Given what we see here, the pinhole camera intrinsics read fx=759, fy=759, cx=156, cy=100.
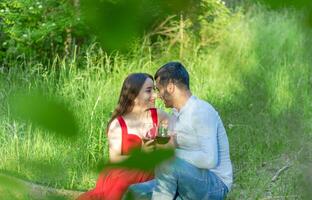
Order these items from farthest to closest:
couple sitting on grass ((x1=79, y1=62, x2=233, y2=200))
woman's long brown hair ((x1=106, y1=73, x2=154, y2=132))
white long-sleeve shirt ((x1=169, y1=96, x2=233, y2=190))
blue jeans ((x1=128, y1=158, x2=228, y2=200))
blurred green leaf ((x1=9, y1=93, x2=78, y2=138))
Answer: blue jeans ((x1=128, y1=158, x2=228, y2=200))
white long-sleeve shirt ((x1=169, y1=96, x2=233, y2=190))
couple sitting on grass ((x1=79, y1=62, x2=233, y2=200))
woman's long brown hair ((x1=106, y1=73, x2=154, y2=132))
blurred green leaf ((x1=9, y1=93, x2=78, y2=138))

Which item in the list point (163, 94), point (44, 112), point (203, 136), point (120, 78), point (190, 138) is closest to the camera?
point (44, 112)

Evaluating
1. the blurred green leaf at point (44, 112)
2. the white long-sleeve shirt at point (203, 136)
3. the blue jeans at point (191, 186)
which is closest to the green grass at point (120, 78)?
the blurred green leaf at point (44, 112)

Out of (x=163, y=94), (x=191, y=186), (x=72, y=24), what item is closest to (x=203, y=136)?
(x=191, y=186)

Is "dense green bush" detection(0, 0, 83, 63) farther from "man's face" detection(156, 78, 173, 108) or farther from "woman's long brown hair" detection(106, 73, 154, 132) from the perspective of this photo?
"man's face" detection(156, 78, 173, 108)

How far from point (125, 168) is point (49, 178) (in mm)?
79

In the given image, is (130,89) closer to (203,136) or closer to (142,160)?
(203,136)

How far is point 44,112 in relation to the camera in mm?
673

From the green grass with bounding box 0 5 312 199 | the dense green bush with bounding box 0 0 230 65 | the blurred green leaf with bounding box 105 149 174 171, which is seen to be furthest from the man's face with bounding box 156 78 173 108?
the blurred green leaf with bounding box 105 149 174 171

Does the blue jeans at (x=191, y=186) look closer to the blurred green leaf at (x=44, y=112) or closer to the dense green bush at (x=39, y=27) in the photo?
the dense green bush at (x=39, y=27)

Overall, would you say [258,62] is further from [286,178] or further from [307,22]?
[286,178]

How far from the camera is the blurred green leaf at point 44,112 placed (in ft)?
2.17

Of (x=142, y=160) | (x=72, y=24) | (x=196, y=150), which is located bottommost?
(x=196, y=150)

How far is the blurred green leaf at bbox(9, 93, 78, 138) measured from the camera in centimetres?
66

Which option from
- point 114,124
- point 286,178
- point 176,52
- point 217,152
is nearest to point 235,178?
point 286,178
